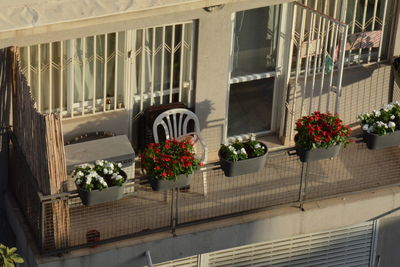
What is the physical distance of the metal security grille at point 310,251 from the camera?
17.5 meters

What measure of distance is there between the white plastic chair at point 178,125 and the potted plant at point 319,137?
4.54ft

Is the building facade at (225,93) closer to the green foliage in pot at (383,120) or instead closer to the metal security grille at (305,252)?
the metal security grille at (305,252)

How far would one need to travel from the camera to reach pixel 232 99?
1808 cm

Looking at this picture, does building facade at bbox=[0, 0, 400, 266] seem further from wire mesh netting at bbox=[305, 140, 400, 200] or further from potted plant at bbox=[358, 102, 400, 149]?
potted plant at bbox=[358, 102, 400, 149]

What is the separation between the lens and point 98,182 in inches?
605

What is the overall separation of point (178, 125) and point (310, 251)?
2504mm

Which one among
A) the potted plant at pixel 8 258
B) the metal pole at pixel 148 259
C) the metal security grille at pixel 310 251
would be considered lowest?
the metal security grille at pixel 310 251

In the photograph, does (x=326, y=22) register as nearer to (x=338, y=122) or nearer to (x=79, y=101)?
(x=338, y=122)

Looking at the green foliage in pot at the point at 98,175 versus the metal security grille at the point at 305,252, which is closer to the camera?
the green foliage in pot at the point at 98,175

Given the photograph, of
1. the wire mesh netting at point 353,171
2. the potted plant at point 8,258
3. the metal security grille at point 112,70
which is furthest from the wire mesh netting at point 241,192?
the potted plant at point 8,258

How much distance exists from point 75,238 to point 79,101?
1.91 m

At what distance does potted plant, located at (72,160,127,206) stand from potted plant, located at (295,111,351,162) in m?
2.30

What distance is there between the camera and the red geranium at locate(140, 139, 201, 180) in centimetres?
1561

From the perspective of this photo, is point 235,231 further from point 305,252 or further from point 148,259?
point 305,252
